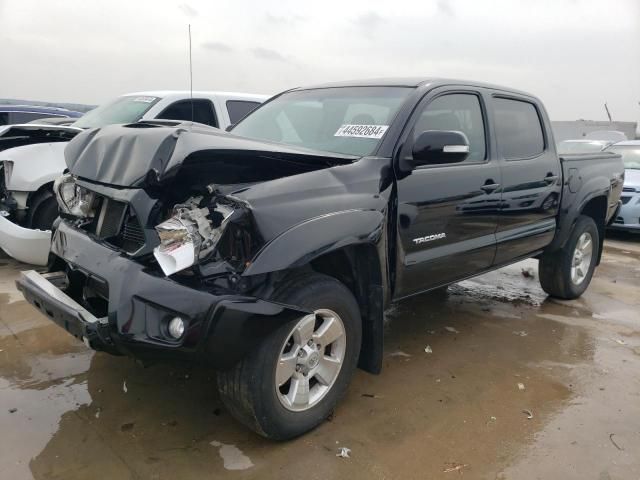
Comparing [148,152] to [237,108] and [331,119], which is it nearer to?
[331,119]

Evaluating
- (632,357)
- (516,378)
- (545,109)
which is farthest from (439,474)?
(545,109)

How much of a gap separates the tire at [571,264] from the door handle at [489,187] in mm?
1558

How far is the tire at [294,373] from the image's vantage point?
2389 mm

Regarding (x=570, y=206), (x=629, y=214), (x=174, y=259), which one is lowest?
(x=629, y=214)

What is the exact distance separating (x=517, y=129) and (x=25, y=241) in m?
4.21

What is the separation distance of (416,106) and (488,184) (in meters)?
0.85

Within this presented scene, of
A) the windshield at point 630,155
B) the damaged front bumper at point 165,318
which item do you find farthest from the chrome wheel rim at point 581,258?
the windshield at point 630,155

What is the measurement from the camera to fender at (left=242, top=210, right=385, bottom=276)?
2.28m

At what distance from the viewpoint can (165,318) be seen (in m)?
2.23

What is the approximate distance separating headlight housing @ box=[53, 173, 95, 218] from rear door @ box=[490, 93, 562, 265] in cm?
272

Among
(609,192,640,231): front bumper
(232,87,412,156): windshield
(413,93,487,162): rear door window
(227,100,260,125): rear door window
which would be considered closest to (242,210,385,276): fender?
(232,87,412,156): windshield

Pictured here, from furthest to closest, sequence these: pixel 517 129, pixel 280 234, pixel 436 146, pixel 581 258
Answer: pixel 581 258
pixel 517 129
pixel 436 146
pixel 280 234

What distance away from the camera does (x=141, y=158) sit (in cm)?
246

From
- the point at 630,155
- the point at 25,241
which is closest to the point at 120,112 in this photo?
the point at 25,241
